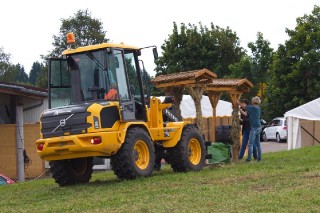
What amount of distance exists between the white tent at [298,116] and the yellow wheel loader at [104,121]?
15.1m

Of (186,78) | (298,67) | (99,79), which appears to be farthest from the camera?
(298,67)

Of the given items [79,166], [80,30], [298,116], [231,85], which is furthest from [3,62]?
A: [79,166]

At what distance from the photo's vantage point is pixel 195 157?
14.9 m

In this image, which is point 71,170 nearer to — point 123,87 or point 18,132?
point 123,87

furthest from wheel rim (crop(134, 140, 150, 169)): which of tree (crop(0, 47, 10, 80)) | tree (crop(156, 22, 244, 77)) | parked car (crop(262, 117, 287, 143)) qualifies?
tree (crop(0, 47, 10, 80))

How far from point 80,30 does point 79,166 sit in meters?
50.6

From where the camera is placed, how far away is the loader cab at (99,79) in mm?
12805

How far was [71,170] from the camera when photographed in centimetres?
1348

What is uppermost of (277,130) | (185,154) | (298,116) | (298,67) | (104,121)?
(298,67)

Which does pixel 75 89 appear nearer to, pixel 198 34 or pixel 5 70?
pixel 198 34

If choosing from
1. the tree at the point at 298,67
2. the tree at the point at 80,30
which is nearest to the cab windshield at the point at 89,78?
the tree at the point at 298,67

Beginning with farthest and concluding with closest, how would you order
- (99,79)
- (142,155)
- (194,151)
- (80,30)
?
(80,30), (194,151), (142,155), (99,79)

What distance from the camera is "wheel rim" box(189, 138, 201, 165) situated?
14.8 m

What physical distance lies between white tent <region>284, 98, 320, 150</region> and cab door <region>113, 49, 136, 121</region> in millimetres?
16986
